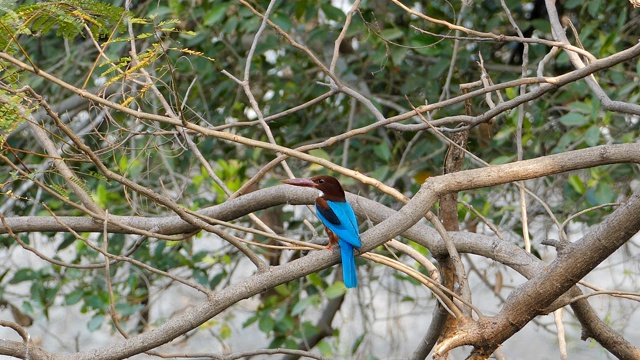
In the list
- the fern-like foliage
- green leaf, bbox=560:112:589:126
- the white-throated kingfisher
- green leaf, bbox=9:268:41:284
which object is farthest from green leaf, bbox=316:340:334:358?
the fern-like foliage

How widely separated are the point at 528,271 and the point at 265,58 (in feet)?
7.90

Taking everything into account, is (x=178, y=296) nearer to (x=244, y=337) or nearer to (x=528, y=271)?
(x=244, y=337)

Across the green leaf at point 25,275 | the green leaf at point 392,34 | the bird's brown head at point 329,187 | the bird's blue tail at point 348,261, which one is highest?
the green leaf at point 392,34

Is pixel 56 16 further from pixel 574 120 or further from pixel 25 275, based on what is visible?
pixel 25 275

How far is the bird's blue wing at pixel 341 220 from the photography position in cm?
189

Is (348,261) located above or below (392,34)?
below

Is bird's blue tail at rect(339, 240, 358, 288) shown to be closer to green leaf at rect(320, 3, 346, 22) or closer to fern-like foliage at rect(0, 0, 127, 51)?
fern-like foliage at rect(0, 0, 127, 51)

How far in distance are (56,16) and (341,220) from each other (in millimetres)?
766

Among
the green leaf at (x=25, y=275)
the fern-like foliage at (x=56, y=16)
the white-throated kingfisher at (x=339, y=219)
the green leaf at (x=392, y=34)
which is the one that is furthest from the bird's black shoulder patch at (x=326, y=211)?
the green leaf at (x=25, y=275)

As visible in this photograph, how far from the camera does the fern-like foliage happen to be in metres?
1.74

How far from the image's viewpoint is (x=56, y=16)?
1838 mm

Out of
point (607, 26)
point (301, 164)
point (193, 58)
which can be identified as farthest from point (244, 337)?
point (607, 26)

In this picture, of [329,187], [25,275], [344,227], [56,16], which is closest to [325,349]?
[25,275]

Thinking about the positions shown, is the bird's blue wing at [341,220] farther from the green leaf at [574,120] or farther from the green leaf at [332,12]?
the green leaf at [332,12]
